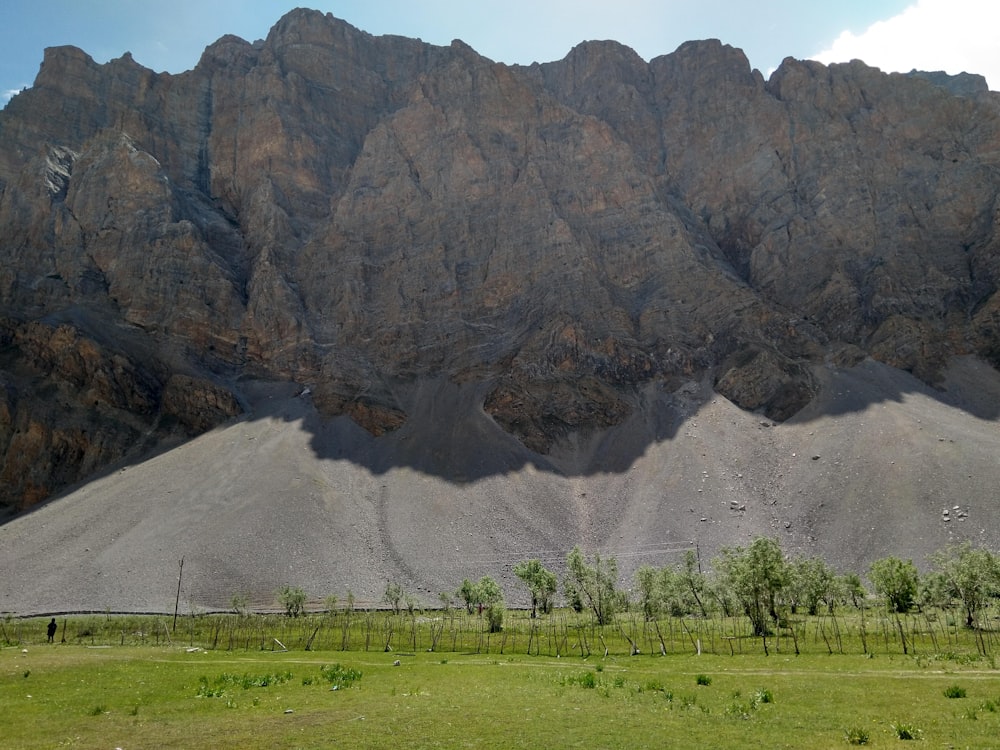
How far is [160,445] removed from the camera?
114 metres

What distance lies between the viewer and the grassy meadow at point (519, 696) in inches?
586

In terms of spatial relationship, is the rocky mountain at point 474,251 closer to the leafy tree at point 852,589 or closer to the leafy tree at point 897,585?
the leafy tree at point 852,589

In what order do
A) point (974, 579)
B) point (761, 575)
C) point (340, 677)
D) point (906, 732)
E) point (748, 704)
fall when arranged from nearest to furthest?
point (906, 732) → point (748, 704) → point (340, 677) → point (761, 575) → point (974, 579)

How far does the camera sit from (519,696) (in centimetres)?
2052

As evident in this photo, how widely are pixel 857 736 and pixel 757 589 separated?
27456mm

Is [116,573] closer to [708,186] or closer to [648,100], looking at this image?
[708,186]

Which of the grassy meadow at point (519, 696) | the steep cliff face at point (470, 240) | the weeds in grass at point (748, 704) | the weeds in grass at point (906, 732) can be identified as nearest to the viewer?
the weeds in grass at point (906, 732)

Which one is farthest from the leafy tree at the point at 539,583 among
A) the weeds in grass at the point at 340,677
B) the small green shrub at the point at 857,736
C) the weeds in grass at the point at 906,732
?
the small green shrub at the point at 857,736

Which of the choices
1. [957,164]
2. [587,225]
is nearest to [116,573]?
[587,225]

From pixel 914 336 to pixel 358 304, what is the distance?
100 metres

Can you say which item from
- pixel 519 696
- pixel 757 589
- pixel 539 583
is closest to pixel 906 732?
pixel 519 696

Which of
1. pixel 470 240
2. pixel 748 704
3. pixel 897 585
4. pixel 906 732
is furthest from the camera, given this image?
pixel 470 240

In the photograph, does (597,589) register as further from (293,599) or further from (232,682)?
(232,682)

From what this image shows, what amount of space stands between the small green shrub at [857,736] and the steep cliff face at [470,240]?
102 m
